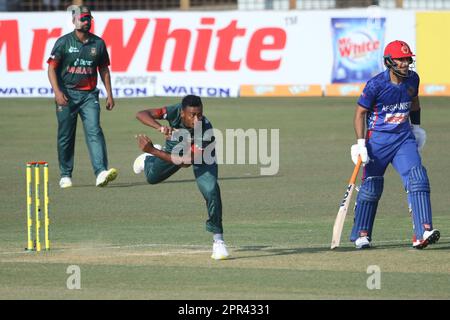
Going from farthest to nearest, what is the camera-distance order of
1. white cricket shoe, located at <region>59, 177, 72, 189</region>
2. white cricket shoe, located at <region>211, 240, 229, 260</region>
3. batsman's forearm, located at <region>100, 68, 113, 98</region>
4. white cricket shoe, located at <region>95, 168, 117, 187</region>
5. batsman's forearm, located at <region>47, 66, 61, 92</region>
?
white cricket shoe, located at <region>59, 177, 72, 189</region>, batsman's forearm, located at <region>100, 68, 113, 98</region>, batsman's forearm, located at <region>47, 66, 61, 92</region>, white cricket shoe, located at <region>95, 168, 117, 187</region>, white cricket shoe, located at <region>211, 240, 229, 260</region>

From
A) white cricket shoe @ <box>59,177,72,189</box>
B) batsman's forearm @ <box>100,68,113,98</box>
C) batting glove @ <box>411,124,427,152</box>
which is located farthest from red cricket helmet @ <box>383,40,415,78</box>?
white cricket shoe @ <box>59,177,72,189</box>

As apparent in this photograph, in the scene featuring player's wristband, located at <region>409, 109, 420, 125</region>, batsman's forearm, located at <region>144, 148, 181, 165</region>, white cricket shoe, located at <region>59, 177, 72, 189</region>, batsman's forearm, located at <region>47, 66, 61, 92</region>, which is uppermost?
batsman's forearm, located at <region>47, 66, 61, 92</region>

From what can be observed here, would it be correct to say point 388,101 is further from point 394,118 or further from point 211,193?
point 211,193

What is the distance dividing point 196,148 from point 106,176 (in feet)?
17.0

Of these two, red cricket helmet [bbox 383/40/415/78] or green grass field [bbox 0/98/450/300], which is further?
red cricket helmet [bbox 383/40/415/78]

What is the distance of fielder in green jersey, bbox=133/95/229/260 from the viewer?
1133 centimetres

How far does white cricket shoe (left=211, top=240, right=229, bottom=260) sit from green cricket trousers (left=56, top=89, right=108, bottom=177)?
554 centimetres

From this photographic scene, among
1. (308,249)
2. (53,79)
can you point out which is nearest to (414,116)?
(308,249)

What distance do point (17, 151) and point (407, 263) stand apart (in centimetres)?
1158

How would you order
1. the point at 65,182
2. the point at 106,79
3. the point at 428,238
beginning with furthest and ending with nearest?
the point at 65,182 < the point at 106,79 < the point at 428,238

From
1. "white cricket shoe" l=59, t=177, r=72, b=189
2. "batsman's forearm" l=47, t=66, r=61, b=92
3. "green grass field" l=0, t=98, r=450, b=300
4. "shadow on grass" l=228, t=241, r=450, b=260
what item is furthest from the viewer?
"white cricket shoe" l=59, t=177, r=72, b=189

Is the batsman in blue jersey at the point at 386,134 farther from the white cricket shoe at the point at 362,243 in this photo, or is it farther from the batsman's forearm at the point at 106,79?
the batsman's forearm at the point at 106,79

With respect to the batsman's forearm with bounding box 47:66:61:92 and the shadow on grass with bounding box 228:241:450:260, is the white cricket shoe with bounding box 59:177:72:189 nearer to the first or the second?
the batsman's forearm with bounding box 47:66:61:92

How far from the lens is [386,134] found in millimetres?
12164
